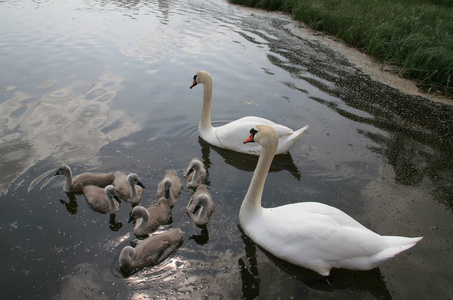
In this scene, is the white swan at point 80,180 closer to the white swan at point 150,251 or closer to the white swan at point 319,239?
the white swan at point 150,251

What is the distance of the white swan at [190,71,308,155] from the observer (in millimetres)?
6035

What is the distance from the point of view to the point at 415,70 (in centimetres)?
1016

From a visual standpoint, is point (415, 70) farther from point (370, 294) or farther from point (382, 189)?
point (370, 294)

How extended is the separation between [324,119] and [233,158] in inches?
107

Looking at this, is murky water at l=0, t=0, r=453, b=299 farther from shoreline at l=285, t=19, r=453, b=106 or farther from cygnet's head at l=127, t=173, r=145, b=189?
shoreline at l=285, t=19, r=453, b=106

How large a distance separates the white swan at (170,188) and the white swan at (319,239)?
1.29 m

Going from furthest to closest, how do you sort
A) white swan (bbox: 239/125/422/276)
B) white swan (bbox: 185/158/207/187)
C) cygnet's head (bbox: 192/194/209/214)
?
white swan (bbox: 185/158/207/187), cygnet's head (bbox: 192/194/209/214), white swan (bbox: 239/125/422/276)

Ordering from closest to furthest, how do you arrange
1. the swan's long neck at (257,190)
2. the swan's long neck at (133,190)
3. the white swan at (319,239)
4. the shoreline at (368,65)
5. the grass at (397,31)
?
the white swan at (319,239) < the swan's long neck at (257,190) < the swan's long neck at (133,190) < the shoreline at (368,65) < the grass at (397,31)

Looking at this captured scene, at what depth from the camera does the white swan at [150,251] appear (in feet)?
12.4

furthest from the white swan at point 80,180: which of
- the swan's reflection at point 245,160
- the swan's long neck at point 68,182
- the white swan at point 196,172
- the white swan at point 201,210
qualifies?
the swan's reflection at point 245,160

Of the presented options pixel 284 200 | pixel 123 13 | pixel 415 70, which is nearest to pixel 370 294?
pixel 284 200

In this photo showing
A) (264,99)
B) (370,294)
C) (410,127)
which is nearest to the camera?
(370,294)

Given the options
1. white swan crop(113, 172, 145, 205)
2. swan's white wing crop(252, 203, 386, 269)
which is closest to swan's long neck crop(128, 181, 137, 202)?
white swan crop(113, 172, 145, 205)

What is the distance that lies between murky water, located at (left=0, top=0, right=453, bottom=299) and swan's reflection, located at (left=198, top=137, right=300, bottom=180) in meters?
0.04
